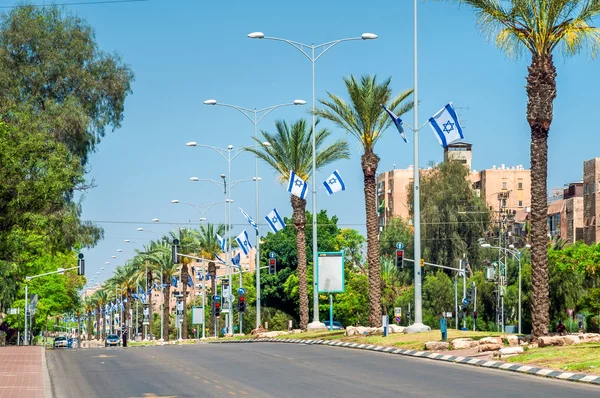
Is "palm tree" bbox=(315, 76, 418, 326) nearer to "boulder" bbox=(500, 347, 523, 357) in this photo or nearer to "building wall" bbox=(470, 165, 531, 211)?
"boulder" bbox=(500, 347, 523, 357)

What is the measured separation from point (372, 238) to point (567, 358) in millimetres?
23094

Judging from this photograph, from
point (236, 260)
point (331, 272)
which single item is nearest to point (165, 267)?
point (236, 260)

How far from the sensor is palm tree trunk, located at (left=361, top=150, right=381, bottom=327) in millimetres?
47750

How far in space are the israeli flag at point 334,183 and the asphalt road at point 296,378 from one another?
1942 cm

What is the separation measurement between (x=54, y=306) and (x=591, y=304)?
53.9 meters

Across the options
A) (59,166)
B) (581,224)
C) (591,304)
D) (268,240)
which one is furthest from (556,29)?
(581,224)

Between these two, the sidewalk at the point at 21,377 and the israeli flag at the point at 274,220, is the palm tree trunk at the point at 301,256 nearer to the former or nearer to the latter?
the israeli flag at the point at 274,220

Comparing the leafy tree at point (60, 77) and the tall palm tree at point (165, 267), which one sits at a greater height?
the leafy tree at point (60, 77)

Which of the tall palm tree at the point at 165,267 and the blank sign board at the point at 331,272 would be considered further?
the tall palm tree at the point at 165,267

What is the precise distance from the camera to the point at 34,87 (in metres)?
57.6

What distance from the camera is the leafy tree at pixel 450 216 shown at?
318 feet

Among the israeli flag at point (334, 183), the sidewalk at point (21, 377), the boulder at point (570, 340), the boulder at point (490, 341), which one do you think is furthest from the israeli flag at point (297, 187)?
the boulder at point (570, 340)

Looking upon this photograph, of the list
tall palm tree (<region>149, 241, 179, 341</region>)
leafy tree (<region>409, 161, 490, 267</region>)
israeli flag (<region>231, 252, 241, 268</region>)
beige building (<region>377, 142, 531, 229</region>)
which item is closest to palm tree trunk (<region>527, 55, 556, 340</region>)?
israeli flag (<region>231, 252, 241, 268</region>)

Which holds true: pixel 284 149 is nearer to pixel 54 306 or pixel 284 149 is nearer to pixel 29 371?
pixel 29 371
